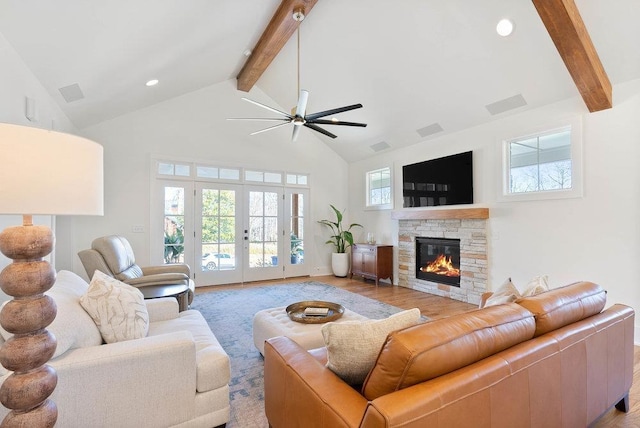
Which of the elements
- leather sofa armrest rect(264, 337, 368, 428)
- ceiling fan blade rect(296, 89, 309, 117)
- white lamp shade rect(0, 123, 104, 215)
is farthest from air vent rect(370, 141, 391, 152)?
white lamp shade rect(0, 123, 104, 215)

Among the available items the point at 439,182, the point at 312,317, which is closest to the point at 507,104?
the point at 439,182

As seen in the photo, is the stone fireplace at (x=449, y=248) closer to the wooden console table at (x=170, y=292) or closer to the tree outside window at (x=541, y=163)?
the tree outside window at (x=541, y=163)

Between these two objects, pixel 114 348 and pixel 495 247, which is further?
pixel 495 247

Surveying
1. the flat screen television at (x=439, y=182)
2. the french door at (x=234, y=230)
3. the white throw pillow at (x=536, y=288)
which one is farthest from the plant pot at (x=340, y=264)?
the white throw pillow at (x=536, y=288)

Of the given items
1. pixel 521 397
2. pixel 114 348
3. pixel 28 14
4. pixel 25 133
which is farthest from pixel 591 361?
pixel 28 14

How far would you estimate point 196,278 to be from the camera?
564 cm

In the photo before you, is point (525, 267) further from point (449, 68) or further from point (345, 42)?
point (345, 42)

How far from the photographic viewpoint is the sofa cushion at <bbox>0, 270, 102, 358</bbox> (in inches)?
56.2

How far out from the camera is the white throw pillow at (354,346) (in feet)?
4.16

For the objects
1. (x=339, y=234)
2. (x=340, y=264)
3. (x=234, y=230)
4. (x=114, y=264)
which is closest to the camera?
(x=114, y=264)

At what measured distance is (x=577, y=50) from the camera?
9.60 ft

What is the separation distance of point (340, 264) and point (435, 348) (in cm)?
570

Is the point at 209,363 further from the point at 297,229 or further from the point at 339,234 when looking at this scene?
the point at 339,234

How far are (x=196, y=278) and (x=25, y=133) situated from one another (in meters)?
5.04
